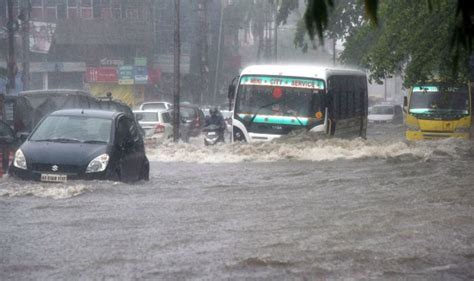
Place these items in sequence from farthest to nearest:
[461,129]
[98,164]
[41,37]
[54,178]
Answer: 1. [41,37]
2. [461,129]
3. [98,164]
4. [54,178]

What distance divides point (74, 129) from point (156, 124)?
1727cm

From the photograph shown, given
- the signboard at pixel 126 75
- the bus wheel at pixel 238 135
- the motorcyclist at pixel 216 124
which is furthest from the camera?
the signboard at pixel 126 75

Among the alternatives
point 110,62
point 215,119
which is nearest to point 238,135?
point 215,119

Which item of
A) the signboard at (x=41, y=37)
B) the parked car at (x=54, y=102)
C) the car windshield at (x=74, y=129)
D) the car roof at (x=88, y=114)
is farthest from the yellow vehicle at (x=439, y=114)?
the signboard at (x=41, y=37)

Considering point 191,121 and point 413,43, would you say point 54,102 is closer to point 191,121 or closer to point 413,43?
point 413,43

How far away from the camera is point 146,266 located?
8.23 meters

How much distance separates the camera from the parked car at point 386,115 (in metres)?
52.6

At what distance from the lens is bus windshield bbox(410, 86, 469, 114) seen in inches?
1115

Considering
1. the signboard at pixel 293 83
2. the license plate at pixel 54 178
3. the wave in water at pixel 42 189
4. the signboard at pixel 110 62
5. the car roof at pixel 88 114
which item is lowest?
the wave in water at pixel 42 189

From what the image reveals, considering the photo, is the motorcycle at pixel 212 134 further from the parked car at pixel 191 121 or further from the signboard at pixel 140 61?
the signboard at pixel 140 61

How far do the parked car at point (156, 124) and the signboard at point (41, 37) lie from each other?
68.3 ft

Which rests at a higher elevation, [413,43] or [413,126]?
[413,43]

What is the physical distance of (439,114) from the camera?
28.4 meters

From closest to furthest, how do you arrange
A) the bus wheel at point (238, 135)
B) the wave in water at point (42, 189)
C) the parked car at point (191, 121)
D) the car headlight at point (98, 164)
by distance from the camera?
the wave in water at point (42, 189), the car headlight at point (98, 164), the bus wheel at point (238, 135), the parked car at point (191, 121)
